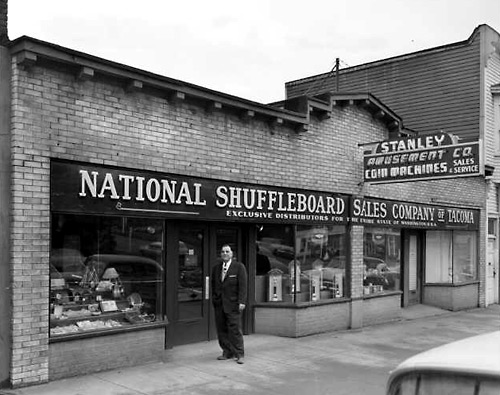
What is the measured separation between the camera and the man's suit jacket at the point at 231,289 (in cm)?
848

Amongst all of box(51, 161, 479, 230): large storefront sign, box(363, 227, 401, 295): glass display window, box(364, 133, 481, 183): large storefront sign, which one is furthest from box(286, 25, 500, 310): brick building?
box(51, 161, 479, 230): large storefront sign

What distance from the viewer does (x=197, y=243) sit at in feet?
32.0

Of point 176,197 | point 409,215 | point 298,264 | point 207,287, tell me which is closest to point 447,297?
point 409,215

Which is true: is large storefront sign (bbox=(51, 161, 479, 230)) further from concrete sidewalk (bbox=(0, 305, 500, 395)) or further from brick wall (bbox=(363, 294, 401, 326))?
concrete sidewalk (bbox=(0, 305, 500, 395))

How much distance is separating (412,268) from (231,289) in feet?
29.2

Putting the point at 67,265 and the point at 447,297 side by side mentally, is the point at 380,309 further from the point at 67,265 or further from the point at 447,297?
the point at 67,265

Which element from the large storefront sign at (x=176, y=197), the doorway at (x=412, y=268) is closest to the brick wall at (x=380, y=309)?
the doorway at (x=412, y=268)

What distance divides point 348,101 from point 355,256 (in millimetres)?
3328

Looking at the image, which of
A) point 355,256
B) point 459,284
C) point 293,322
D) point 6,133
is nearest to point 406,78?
point 459,284

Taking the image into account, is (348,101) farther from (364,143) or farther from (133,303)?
(133,303)

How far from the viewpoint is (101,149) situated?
25.6 ft

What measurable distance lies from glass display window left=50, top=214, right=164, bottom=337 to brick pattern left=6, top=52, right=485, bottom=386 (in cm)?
45

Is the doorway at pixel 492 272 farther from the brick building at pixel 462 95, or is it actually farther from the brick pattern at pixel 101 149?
the brick pattern at pixel 101 149

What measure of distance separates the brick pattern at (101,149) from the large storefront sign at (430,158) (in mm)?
1297
